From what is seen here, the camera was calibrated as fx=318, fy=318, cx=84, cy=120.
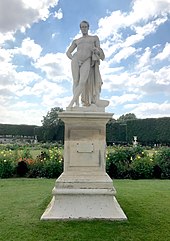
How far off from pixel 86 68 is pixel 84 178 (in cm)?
184

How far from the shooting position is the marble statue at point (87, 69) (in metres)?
5.41

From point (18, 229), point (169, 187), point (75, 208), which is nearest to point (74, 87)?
point (75, 208)

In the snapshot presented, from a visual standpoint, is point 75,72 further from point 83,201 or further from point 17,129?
point 17,129

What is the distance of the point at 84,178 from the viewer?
511cm

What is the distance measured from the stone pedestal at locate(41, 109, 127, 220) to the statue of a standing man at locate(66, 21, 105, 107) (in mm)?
393

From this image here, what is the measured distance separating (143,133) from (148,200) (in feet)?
94.0

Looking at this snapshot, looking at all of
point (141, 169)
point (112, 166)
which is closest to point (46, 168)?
point (112, 166)

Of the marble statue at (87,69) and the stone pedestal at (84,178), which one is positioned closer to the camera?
the stone pedestal at (84,178)

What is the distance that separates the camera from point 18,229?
4.35m

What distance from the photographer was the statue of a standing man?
5.41m

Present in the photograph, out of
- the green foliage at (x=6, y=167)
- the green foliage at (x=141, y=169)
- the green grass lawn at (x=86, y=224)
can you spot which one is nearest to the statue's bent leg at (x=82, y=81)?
the green grass lawn at (x=86, y=224)

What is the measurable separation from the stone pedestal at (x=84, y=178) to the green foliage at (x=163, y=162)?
656 cm

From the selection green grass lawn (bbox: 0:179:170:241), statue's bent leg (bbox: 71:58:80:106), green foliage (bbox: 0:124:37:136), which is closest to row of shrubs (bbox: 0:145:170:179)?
green grass lawn (bbox: 0:179:170:241)

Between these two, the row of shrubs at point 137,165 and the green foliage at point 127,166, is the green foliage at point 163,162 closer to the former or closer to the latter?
the row of shrubs at point 137,165
